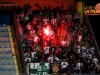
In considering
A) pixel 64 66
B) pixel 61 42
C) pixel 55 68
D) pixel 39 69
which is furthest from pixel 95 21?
pixel 39 69

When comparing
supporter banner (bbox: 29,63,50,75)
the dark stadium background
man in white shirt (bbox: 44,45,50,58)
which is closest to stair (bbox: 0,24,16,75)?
supporter banner (bbox: 29,63,50,75)

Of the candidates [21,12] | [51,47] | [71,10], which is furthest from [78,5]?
[51,47]

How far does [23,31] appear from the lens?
101 ft

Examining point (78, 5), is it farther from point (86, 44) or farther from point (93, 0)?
point (86, 44)

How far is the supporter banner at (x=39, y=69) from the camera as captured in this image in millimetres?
24094

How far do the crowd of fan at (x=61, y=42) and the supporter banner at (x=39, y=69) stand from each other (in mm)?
864

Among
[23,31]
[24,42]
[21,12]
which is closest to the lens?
[24,42]

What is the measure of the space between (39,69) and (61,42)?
6258 mm

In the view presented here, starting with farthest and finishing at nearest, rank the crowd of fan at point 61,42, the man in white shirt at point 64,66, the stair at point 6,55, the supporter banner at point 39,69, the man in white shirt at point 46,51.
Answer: the man in white shirt at point 46,51
the crowd of fan at point 61,42
the man in white shirt at point 64,66
the stair at point 6,55
the supporter banner at point 39,69

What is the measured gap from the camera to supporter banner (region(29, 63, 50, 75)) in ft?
79.0

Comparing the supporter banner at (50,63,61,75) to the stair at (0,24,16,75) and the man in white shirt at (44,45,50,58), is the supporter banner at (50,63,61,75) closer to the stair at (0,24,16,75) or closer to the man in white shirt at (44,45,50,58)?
the man in white shirt at (44,45,50,58)

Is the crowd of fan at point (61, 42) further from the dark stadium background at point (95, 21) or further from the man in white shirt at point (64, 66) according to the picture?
the dark stadium background at point (95, 21)

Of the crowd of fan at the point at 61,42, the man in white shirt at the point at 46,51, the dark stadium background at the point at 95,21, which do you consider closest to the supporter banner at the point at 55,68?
the crowd of fan at the point at 61,42

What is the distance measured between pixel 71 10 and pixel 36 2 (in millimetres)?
3569
